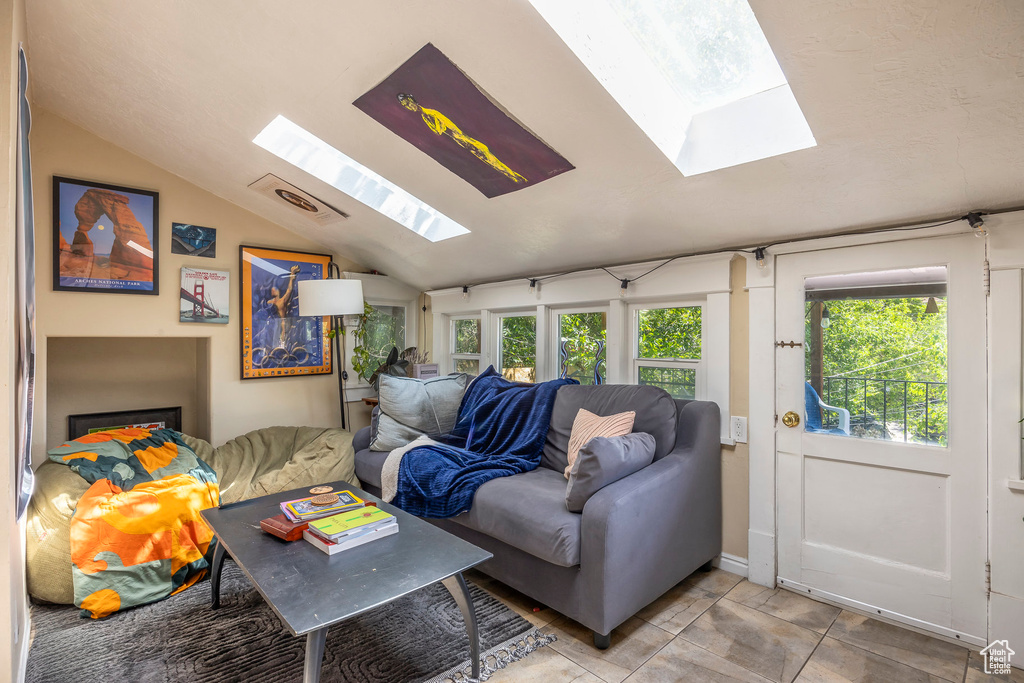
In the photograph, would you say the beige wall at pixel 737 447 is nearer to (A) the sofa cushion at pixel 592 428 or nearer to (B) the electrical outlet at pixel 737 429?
(B) the electrical outlet at pixel 737 429

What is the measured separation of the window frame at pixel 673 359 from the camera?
2.75m

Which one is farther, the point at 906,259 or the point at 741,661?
the point at 906,259

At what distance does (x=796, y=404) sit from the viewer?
94.3 inches

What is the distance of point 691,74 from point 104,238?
3635 millimetres

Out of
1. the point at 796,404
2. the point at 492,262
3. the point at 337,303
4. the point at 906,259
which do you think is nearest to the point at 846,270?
the point at 906,259

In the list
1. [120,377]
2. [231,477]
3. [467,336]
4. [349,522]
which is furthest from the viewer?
[467,336]

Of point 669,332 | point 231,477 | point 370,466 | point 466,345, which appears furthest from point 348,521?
point 466,345

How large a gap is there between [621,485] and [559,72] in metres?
1.59

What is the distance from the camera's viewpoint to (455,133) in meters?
2.24

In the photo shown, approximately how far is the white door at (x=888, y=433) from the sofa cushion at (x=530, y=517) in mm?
1162

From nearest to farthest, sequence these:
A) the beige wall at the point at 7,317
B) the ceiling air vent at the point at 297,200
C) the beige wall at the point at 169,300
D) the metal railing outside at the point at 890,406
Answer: the beige wall at the point at 7,317 < the metal railing outside at the point at 890,406 < the beige wall at the point at 169,300 < the ceiling air vent at the point at 297,200

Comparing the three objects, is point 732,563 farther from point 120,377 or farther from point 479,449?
point 120,377

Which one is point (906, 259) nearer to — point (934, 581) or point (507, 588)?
point (934, 581)

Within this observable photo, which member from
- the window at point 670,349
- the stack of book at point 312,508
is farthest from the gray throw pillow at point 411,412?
the window at point 670,349
